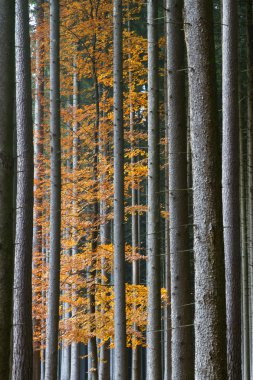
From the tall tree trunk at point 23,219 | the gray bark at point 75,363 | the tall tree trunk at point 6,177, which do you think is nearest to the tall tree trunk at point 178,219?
the tall tree trunk at point 23,219

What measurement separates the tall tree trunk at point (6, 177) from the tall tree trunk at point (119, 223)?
5567mm

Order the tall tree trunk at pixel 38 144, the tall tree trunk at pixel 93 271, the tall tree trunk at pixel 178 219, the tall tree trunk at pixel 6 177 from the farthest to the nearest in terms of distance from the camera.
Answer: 1. the tall tree trunk at pixel 38 144
2. the tall tree trunk at pixel 93 271
3. the tall tree trunk at pixel 178 219
4. the tall tree trunk at pixel 6 177

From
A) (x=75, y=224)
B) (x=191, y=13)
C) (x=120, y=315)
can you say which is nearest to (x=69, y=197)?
(x=75, y=224)

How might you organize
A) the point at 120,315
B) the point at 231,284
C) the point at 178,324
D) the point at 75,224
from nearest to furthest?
1. the point at 178,324
2. the point at 231,284
3. the point at 120,315
4. the point at 75,224

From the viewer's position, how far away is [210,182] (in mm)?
6289

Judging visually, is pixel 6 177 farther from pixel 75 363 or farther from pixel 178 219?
pixel 75 363

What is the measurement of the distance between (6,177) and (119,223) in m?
5.74

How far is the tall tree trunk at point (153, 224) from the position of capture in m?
11.0

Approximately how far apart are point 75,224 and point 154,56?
5.48m

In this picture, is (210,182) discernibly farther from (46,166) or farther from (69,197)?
(46,166)

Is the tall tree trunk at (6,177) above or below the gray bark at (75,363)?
above

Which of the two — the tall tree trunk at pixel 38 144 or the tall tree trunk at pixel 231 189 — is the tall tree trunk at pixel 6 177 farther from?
the tall tree trunk at pixel 38 144

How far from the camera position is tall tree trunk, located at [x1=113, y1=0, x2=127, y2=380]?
37.3 ft

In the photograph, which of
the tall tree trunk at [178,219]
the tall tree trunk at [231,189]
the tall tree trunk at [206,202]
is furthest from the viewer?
the tall tree trunk at [231,189]
